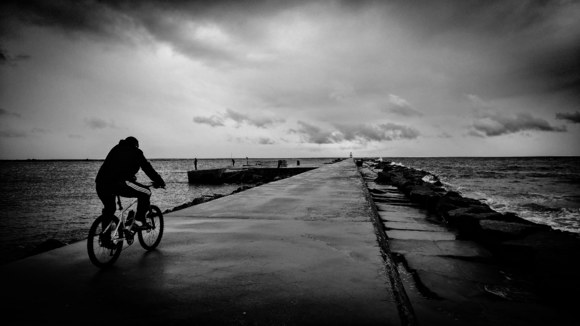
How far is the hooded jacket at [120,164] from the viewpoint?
3.62 meters

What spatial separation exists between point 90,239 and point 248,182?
32927 mm

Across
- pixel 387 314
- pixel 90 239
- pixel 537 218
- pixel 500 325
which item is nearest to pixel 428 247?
pixel 500 325

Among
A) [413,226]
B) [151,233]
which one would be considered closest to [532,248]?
[413,226]

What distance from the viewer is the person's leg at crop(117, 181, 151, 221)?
370 centimetres

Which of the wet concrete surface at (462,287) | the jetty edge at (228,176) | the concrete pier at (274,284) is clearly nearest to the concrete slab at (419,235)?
the wet concrete surface at (462,287)

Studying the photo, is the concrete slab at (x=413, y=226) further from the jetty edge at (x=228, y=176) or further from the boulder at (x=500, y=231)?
the jetty edge at (x=228, y=176)

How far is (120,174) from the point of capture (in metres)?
3.66

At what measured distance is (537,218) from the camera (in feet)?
35.1

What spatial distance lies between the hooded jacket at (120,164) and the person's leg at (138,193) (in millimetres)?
90

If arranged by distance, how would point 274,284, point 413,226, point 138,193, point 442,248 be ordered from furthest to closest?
point 413,226 → point 442,248 → point 138,193 → point 274,284

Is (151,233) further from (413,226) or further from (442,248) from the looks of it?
(413,226)

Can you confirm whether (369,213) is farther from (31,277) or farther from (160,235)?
(31,277)

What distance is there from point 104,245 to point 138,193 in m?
0.71

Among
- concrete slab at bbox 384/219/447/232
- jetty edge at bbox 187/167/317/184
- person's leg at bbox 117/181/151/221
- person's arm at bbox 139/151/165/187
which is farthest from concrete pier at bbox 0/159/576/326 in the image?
jetty edge at bbox 187/167/317/184
